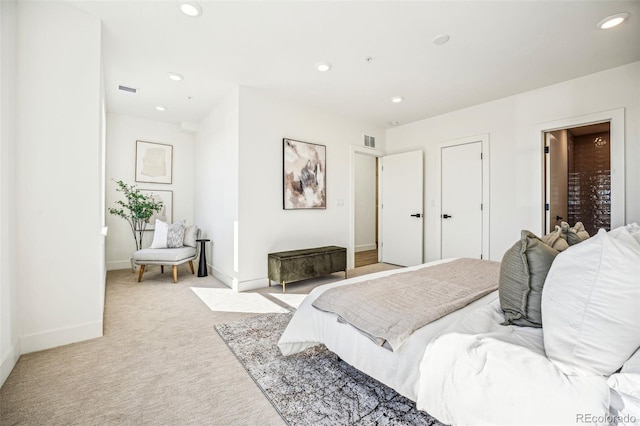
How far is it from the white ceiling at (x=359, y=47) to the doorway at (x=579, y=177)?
1255 mm

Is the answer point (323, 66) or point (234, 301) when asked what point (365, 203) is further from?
point (234, 301)

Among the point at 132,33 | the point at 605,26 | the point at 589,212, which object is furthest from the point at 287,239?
the point at 589,212

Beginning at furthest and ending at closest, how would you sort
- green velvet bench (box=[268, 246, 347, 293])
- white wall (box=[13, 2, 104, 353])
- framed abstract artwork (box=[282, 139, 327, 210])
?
1. framed abstract artwork (box=[282, 139, 327, 210])
2. green velvet bench (box=[268, 246, 347, 293])
3. white wall (box=[13, 2, 104, 353])

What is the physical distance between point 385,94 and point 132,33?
9.57 feet

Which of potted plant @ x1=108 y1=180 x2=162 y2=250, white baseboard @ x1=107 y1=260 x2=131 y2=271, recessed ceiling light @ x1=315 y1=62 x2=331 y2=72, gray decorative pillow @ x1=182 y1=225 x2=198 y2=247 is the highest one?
recessed ceiling light @ x1=315 y1=62 x2=331 y2=72

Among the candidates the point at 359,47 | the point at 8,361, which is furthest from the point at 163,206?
the point at 359,47

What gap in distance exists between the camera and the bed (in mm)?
862

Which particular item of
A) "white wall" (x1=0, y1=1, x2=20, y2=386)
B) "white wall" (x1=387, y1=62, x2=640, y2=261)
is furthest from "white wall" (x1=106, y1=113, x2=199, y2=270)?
"white wall" (x1=387, y1=62, x2=640, y2=261)

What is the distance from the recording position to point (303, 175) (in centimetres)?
430

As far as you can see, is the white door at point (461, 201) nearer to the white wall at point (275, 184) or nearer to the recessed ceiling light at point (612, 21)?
the white wall at point (275, 184)

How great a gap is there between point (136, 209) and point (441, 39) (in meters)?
4.86

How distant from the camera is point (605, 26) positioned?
2.44 m

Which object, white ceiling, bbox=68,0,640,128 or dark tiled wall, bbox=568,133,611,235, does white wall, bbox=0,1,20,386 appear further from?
dark tiled wall, bbox=568,133,611,235

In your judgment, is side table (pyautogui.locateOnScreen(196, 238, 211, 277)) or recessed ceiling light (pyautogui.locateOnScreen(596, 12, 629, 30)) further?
side table (pyautogui.locateOnScreen(196, 238, 211, 277))
